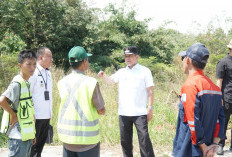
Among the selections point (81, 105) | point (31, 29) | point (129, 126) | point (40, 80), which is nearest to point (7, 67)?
point (40, 80)

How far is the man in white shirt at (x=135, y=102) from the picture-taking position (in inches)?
155

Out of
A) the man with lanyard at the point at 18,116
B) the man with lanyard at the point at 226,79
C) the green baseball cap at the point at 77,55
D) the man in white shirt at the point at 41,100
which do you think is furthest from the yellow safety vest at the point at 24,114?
the man with lanyard at the point at 226,79

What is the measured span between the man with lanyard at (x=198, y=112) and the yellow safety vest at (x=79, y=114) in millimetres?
913

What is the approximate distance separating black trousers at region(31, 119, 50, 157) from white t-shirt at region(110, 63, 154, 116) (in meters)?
1.28

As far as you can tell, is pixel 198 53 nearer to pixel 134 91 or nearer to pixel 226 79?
pixel 134 91

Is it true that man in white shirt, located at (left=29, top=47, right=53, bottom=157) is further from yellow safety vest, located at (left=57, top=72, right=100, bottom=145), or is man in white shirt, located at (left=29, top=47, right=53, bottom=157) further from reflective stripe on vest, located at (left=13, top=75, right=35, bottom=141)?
yellow safety vest, located at (left=57, top=72, right=100, bottom=145)

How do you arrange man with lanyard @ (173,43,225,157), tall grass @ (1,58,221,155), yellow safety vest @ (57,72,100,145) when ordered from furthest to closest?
tall grass @ (1,58,221,155) → yellow safety vest @ (57,72,100,145) → man with lanyard @ (173,43,225,157)

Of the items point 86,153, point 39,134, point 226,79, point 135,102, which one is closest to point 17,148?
point 86,153

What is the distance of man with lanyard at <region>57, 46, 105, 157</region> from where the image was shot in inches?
97.3

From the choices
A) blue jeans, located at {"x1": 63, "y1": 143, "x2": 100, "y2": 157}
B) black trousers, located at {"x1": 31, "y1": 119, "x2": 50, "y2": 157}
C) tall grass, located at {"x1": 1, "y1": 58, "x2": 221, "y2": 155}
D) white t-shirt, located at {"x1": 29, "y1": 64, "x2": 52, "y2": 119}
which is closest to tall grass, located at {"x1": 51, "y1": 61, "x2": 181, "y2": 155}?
tall grass, located at {"x1": 1, "y1": 58, "x2": 221, "y2": 155}

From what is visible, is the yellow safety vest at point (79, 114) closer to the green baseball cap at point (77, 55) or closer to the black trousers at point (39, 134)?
the green baseball cap at point (77, 55)

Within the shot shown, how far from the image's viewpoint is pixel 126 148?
417 cm

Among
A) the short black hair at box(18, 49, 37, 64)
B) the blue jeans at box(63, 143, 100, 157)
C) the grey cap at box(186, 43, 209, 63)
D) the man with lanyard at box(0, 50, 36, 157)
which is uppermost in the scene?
the short black hair at box(18, 49, 37, 64)

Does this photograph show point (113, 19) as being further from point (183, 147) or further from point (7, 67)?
point (183, 147)
